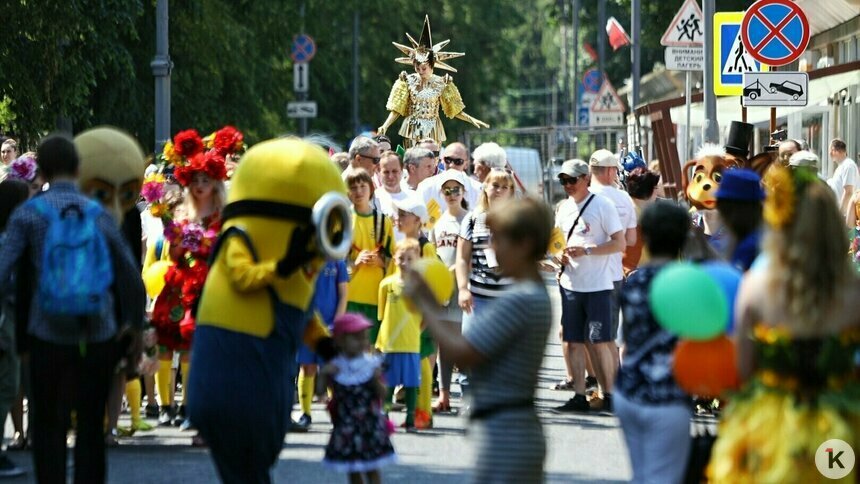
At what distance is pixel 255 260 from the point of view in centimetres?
798

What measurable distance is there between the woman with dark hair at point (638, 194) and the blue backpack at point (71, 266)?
6.07 metres

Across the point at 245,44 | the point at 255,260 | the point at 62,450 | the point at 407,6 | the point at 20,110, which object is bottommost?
the point at 62,450

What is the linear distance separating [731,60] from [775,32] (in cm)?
228

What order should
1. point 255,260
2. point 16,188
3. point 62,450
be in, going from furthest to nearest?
point 16,188 → point 62,450 → point 255,260

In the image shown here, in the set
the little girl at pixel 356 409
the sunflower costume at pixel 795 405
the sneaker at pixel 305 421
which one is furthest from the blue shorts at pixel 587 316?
the sunflower costume at pixel 795 405

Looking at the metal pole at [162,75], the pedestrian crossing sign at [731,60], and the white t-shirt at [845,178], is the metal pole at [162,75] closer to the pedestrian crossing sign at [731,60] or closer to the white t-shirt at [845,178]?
the pedestrian crossing sign at [731,60]

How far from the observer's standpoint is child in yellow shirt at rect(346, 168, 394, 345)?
12.8m

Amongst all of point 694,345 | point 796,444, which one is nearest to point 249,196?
point 694,345

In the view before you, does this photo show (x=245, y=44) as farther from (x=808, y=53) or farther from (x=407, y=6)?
(x=407, y=6)

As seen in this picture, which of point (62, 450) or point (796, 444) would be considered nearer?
point (796, 444)

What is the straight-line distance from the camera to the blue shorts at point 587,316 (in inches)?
532

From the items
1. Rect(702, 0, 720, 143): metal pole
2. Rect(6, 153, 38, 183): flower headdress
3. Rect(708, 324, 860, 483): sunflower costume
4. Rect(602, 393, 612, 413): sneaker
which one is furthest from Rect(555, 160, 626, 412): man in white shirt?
Rect(702, 0, 720, 143): metal pole

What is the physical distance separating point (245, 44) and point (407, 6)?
2016 cm

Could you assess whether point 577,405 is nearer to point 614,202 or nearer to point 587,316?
point 587,316
